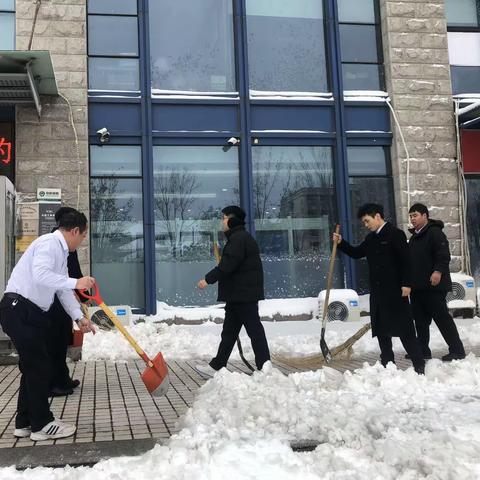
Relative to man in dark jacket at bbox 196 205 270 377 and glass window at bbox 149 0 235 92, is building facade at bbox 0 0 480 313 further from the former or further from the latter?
man in dark jacket at bbox 196 205 270 377

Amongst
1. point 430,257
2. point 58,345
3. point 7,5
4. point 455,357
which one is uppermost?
point 7,5

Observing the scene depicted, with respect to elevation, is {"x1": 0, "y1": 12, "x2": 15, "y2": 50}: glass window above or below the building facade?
above

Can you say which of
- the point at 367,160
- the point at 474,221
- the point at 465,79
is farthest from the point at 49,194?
the point at 465,79

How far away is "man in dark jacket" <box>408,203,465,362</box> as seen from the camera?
6.09m

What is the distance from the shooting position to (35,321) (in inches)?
144

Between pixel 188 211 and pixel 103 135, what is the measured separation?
218 cm

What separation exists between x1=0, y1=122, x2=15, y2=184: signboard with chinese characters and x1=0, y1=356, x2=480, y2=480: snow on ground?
7.10m

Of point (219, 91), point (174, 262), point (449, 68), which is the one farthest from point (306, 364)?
point (449, 68)

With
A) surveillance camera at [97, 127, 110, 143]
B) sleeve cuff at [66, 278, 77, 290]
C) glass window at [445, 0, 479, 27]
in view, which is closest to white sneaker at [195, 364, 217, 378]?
sleeve cuff at [66, 278, 77, 290]

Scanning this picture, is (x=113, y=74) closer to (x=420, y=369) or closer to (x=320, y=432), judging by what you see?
(x=420, y=369)

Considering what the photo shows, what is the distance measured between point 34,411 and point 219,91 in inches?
Result: 333

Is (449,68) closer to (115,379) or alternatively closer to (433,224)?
(433,224)

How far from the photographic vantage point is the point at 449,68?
445 inches

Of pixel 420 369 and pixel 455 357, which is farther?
pixel 455 357
